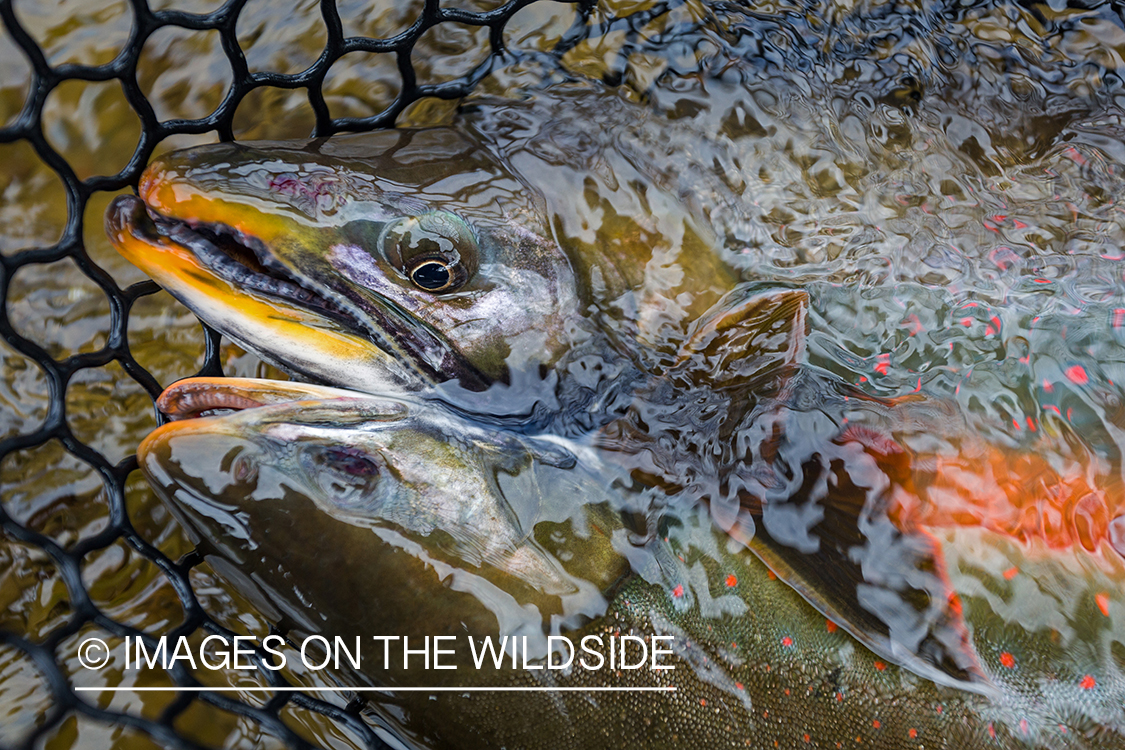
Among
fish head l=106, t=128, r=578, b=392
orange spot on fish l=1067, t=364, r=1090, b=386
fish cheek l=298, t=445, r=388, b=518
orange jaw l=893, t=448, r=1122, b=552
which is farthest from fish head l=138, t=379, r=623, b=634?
orange spot on fish l=1067, t=364, r=1090, b=386

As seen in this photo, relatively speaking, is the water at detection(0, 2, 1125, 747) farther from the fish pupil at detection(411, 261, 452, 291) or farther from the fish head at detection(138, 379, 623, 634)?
the fish head at detection(138, 379, 623, 634)

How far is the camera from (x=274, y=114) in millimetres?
2611

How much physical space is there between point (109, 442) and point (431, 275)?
148 cm

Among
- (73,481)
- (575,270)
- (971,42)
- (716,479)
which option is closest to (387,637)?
(716,479)

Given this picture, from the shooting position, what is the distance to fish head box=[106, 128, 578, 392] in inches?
65.2

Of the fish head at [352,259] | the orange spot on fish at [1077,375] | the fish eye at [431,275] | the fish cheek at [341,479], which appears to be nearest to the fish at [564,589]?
the fish cheek at [341,479]

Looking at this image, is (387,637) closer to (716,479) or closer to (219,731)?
(716,479)

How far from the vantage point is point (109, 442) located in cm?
252

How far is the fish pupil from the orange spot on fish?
153 centimetres

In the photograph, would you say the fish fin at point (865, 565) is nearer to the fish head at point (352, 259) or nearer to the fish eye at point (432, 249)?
the fish head at point (352, 259)

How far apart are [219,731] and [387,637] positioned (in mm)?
1149

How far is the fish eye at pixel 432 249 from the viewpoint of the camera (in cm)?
169

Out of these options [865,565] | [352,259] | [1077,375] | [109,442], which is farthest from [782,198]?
[109,442]

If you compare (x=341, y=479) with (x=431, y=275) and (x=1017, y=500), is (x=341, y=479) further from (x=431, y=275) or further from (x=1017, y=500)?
(x=1017, y=500)
